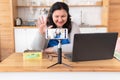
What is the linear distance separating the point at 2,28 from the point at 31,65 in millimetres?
3086

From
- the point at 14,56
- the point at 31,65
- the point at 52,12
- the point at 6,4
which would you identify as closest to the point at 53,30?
the point at 31,65

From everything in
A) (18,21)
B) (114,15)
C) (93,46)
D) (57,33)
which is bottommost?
Result: (93,46)

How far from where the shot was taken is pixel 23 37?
451cm

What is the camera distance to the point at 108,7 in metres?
4.52

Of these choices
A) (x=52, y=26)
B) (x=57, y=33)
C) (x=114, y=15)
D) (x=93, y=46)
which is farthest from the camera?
(x=114, y=15)

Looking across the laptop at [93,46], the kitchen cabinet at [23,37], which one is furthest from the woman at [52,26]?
the kitchen cabinet at [23,37]

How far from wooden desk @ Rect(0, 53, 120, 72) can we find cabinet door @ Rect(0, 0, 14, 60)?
2.83 meters

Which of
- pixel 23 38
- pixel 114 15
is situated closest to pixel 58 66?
pixel 23 38

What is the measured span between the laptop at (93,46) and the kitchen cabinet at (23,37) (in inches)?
111

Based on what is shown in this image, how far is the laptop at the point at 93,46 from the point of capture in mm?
1620

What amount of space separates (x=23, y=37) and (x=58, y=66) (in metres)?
3.03

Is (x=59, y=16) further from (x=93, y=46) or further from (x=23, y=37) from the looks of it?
(x=23, y=37)

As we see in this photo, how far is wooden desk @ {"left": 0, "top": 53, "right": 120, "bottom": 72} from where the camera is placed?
4.97 feet

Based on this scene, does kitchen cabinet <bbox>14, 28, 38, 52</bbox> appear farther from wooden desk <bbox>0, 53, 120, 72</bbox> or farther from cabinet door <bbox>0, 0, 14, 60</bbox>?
wooden desk <bbox>0, 53, 120, 72</bbox>
